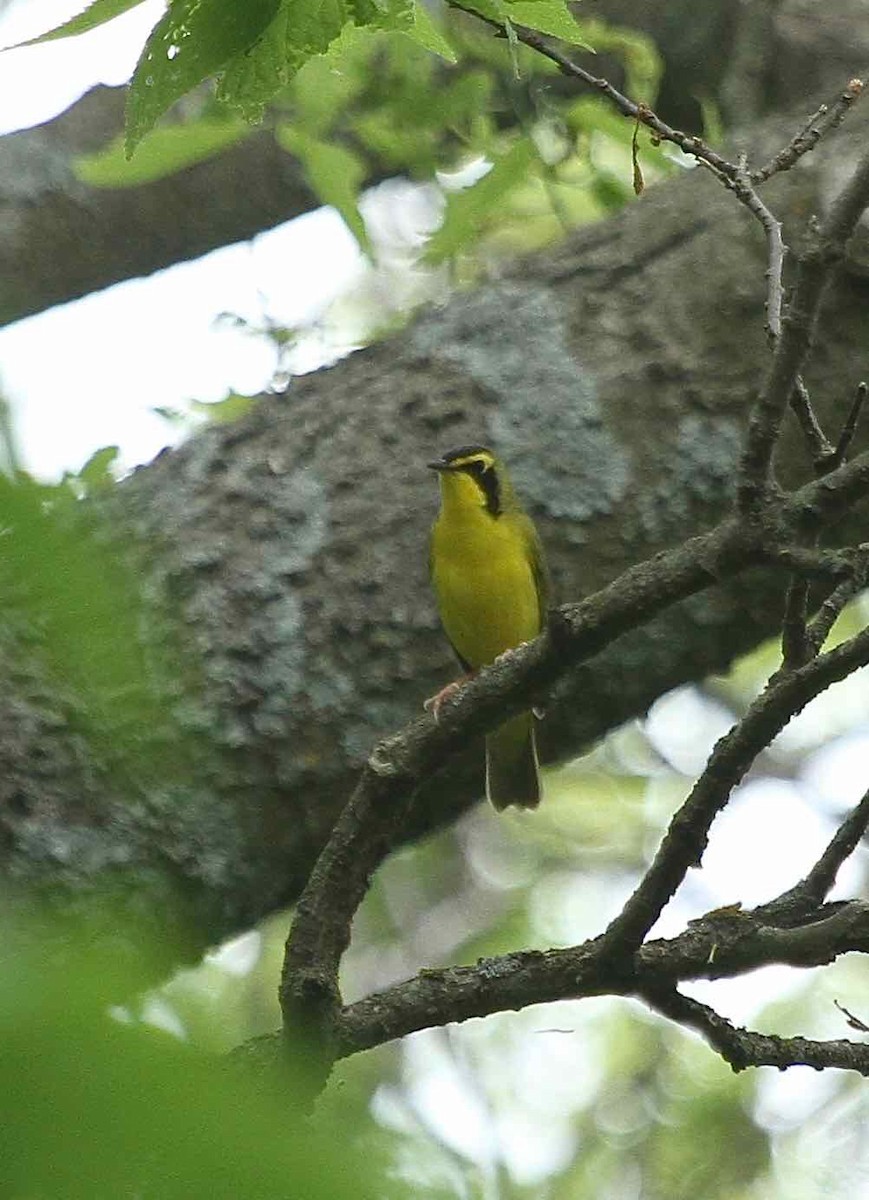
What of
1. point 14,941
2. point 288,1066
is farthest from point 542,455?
point 14,941

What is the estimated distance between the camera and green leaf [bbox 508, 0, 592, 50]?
5.05 ft

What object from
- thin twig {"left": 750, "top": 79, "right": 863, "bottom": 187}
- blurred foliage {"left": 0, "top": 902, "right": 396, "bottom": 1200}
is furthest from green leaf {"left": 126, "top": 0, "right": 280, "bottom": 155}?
thin twig {"left": 750, "top": 79, "right": 863, "bottom": 187}

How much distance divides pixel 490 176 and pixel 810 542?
75.7 inches

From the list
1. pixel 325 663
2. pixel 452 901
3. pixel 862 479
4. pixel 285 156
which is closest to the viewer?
pixel 862 479

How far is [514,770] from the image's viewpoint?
5449 millimetres

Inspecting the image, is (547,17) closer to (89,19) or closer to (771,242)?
(89,19)

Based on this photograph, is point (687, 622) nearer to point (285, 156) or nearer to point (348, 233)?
point (348, 233)

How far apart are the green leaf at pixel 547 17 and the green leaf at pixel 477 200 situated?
6.86ft

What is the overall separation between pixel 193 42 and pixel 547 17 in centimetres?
40

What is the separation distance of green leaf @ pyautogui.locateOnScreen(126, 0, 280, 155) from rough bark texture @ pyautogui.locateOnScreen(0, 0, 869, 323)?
2.84 meters

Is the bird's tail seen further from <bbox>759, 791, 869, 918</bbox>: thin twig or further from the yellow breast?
<bbox>759, 791, 869, 918</bbox>: thin twig

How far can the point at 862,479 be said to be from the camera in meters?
1.93

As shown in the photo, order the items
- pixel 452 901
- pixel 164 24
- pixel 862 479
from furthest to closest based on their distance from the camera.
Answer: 1. pixel 452 901
2. pixel 862 479
3. pixel 164 24

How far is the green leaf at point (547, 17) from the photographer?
154 centimetres
